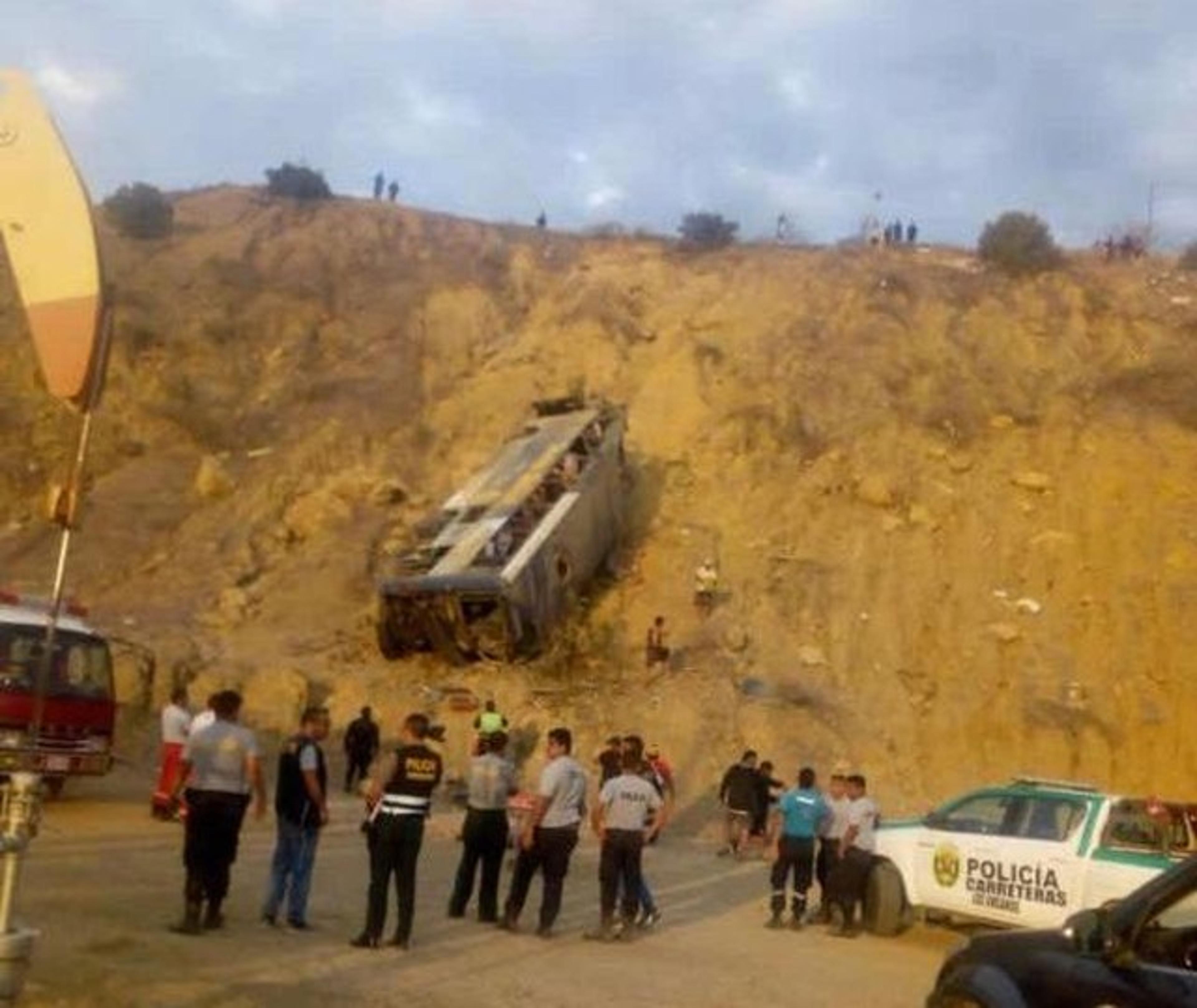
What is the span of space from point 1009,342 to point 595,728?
18217 mm

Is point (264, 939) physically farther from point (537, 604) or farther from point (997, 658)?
point (997, 658)

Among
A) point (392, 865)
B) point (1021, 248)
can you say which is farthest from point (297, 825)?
point (1021, 248)

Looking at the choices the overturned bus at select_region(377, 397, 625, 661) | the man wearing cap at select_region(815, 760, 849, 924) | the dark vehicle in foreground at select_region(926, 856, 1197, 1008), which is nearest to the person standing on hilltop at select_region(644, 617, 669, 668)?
the overturned bus at select_region(377, 397, 625, 661)

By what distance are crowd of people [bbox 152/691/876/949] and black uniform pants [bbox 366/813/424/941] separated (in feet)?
0.03

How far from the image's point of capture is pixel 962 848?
1377 cm

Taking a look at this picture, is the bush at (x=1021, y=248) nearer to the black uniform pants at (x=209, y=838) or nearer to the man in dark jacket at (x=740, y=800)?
the man in dark jacket at (x=740, y=800)

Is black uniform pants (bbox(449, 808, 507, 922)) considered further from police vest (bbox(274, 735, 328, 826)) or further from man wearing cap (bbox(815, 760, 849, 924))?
man wearing cap (bbox(815, 760, 849, 924))

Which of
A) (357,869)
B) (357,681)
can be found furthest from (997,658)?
(357,869)

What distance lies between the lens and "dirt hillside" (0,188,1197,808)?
88.3 feet

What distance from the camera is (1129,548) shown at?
31141mm

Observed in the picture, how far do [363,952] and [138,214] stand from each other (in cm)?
4125

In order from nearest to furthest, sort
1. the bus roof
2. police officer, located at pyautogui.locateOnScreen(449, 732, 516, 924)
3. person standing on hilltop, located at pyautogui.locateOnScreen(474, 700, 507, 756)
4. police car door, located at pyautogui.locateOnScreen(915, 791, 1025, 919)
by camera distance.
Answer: police officer, located at pyautogui.locateOnScreen(449, 732, 516, 924), person standing on hilltop, located at pyautogui.locateOnScreen(474, 700, 507, 756), police car door, located at pyautogui.locateOnScreen(915, 791, 1025, 919), the bus roof

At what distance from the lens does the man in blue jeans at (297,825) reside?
11109mm

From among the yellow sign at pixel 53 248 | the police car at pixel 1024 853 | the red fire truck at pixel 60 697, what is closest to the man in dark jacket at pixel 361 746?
the red fire truck at pixel 60 697
